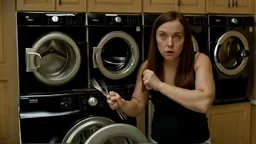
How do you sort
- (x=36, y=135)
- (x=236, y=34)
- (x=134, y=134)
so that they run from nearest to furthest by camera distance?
(x=134, y=134)
(x=36, y=135)
(x=236, y=34)

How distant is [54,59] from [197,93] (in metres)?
1.32

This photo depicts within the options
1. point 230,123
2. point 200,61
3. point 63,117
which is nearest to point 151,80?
point 200,61

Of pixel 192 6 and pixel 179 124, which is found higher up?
pixel 192 6

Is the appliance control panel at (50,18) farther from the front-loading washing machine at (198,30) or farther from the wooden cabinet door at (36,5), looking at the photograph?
the front-loading washing machine at (198,30)

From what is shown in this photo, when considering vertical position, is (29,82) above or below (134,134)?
above

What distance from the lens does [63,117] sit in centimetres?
226

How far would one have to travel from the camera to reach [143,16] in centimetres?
258

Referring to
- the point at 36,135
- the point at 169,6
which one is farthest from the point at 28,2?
the point at 169,6

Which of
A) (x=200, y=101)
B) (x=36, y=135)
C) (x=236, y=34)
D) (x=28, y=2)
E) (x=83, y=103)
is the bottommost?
(x=36, y=135)

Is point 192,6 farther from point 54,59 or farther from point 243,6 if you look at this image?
point 54,59

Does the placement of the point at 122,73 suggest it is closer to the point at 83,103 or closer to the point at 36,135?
the point at 83,103

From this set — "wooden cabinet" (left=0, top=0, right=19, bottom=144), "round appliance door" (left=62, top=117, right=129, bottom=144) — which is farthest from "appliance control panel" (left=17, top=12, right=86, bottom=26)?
"round appliance door" (left=62, top=117, right=129, bottom=144)

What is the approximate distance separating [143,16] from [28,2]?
0.92 m

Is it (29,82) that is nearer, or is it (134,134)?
(134,134)
